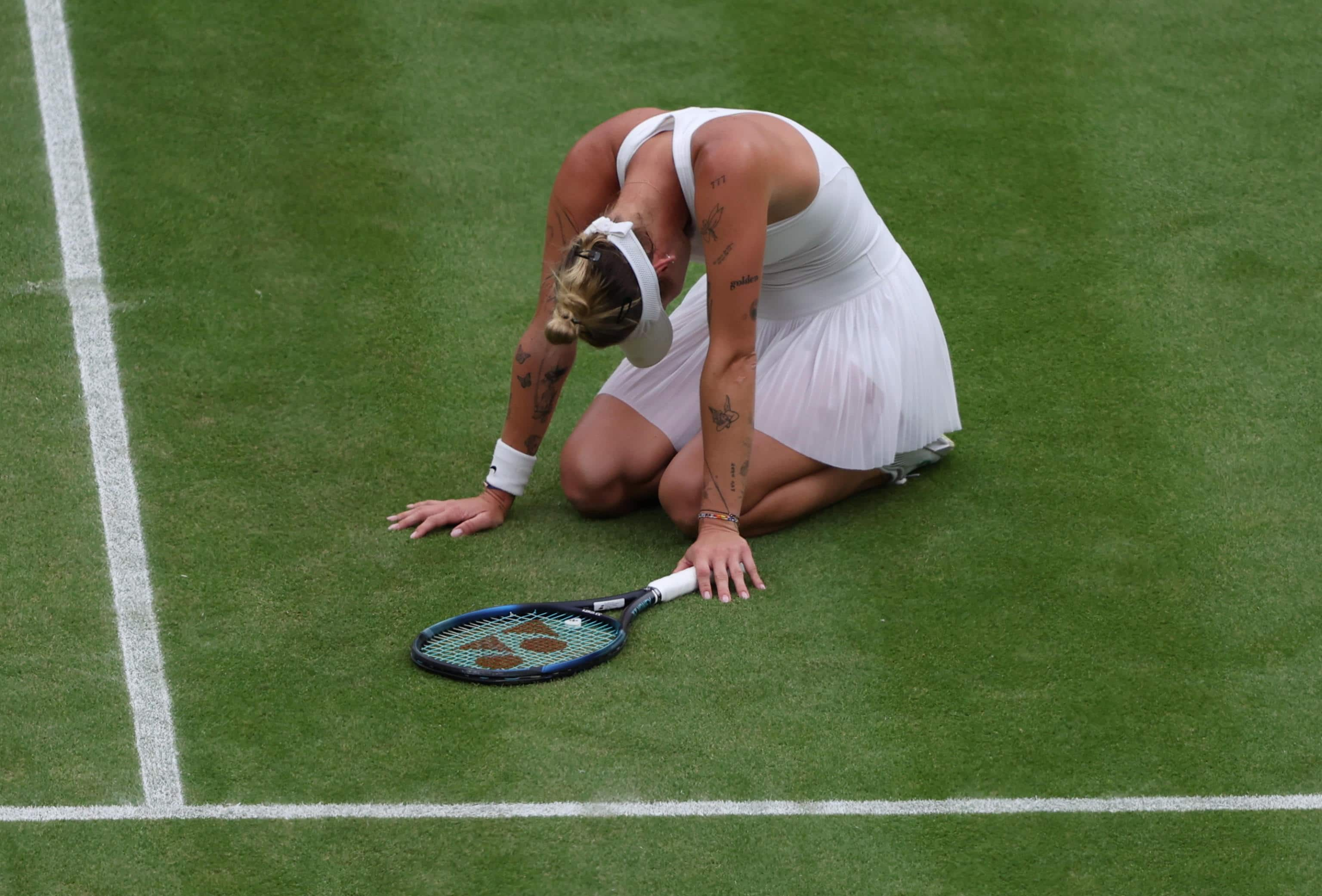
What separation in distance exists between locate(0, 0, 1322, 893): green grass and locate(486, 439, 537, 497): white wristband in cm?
19

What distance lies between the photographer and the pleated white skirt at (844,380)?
5.80 meters

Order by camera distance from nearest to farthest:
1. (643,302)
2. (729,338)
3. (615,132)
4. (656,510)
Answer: (643,302)
(729,338)
(615,132)
(656,510)

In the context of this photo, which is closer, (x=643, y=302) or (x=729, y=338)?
(x=643, y=302)

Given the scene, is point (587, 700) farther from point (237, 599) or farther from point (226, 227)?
point (226, 227)

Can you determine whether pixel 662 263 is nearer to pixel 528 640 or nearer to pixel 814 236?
pixel 814 236

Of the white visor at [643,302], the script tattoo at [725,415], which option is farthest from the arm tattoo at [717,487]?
the white visor at [643,302]

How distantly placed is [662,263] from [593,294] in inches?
14.2

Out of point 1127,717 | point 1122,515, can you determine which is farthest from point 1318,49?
point 1127,717

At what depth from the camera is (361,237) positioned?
24.2 ft

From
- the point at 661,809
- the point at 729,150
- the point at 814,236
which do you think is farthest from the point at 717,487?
the point at 661,809

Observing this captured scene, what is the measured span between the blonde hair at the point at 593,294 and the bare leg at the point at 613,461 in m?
0.94

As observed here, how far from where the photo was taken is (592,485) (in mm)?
5844

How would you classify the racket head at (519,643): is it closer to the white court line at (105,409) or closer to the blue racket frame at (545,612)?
the blue racket frame at (545,612)

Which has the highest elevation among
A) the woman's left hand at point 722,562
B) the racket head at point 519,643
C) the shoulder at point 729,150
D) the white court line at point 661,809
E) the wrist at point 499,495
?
the shoulder at point 729,150
